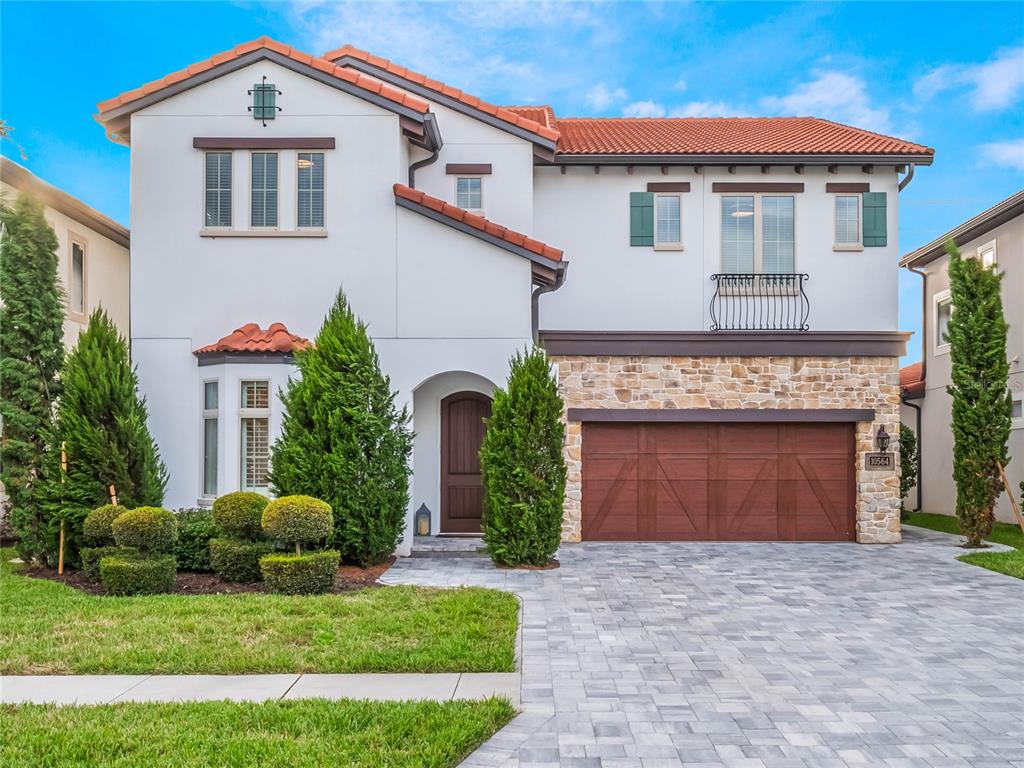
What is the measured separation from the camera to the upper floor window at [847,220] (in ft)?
47.8

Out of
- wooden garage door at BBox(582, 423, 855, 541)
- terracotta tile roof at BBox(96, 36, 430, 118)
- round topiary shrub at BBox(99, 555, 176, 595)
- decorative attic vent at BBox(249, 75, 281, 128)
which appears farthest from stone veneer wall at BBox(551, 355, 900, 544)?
round topiary shrub at BBox(99, 555, 176, 595)

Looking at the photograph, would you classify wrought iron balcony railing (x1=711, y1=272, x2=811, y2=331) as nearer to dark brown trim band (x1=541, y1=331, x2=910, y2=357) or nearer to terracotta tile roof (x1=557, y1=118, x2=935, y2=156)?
dark brown trim band (x1=541, y1=331, x2=910, y2=357)

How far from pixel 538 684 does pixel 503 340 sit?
22.7 feet

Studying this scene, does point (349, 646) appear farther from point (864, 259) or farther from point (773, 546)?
point (864, 259)

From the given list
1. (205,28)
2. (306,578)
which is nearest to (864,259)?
(306,578)

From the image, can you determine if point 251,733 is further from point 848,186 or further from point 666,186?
point 848,186

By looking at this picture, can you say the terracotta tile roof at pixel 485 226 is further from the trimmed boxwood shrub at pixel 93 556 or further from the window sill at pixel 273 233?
the trimmed boxwood shrub at pixel 93 556

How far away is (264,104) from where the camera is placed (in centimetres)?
1232

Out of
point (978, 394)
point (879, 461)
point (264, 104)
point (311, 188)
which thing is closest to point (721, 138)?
point (978, 394)

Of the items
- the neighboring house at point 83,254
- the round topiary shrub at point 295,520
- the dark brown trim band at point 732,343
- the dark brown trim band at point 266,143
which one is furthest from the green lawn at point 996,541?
the neighboring house at point 83,254

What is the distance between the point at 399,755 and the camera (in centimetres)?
457

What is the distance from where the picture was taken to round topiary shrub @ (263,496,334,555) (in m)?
9.10

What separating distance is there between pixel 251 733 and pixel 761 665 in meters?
4.08

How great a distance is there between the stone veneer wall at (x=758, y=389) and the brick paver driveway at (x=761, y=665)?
2.64m
